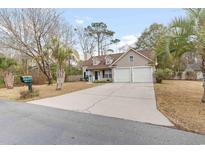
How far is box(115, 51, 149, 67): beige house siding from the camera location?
24.0 metres

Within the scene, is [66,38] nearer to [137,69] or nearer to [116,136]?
[137,69]

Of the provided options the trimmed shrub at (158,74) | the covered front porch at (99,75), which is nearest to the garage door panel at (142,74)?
the trimmed shrub at (158,74)

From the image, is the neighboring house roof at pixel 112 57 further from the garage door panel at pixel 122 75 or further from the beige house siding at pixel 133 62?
the garage door panel at pixel 122 75

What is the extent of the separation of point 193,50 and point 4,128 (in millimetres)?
7829

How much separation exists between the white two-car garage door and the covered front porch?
179 cm

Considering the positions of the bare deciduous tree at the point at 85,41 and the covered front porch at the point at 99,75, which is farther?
the bare deciduous tree at the point at 85,41

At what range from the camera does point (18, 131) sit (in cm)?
467

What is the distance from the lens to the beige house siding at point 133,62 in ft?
78.7

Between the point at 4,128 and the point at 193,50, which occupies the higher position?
the point at 193,50

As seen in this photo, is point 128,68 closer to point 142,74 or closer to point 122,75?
point 122,75
